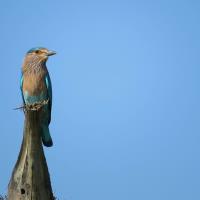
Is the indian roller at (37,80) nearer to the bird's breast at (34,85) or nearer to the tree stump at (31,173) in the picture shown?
the bird's breast at (34,85)

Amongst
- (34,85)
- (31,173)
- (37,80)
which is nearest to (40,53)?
(37,80)

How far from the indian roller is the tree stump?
16.5 feet

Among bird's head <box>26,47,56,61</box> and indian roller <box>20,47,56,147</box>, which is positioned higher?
bird's head <box>26,47,56,61</box>

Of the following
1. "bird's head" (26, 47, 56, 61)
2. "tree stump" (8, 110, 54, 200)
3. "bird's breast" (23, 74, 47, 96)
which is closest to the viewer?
"tree stump" (8, 110, 54, 200)

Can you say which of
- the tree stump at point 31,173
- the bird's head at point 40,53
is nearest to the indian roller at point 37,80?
the bird's head at point 40,53

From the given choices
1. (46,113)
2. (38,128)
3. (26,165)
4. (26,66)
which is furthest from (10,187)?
(26,66)

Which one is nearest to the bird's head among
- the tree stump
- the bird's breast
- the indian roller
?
the indian roller

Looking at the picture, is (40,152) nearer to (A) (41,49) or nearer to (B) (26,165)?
(B) (26,165)

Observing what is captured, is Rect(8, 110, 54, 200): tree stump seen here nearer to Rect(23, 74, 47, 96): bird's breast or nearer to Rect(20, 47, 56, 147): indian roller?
Rect(20, 47, 56, 147): indian roller

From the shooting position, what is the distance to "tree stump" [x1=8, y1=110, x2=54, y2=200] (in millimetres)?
5977

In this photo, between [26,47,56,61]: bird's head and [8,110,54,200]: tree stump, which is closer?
[8,110,54,200]: tree stump

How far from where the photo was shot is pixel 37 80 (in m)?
11.8

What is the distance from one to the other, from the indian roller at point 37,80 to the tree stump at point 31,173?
5.03 m

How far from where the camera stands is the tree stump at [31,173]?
5.98 metres
